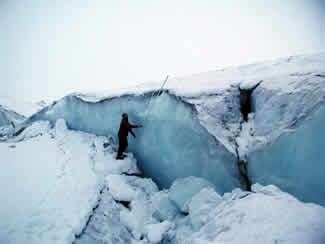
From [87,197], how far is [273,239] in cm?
267

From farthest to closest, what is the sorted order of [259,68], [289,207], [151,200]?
1. [259,68]
2. [151,200]
3. [289,207]

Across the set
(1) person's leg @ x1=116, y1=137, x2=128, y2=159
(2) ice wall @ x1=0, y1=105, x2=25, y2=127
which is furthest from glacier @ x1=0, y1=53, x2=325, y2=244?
(2) ice wall @ x1=0, y1=105, x2=25, y2=127

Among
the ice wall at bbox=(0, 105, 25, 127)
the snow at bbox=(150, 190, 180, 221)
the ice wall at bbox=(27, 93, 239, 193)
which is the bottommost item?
the ice wall at bbox=(0, 105, 25, 127)

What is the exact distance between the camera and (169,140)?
348 centimetres

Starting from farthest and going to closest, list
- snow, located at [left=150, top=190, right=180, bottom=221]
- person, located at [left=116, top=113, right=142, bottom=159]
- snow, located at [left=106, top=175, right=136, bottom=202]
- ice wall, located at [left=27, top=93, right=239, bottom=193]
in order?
1. person, located at [left=116, top=113, right=142, bottom=159]
2. snow, located at [left=106, top=175, right=136, bottom=202]
3. snow, located at [left=150, top=190, right=180, bottom=221]
4. ice wall, located at [left=27, top=93, right=239, bottom=193]

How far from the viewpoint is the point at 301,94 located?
7.43 feet

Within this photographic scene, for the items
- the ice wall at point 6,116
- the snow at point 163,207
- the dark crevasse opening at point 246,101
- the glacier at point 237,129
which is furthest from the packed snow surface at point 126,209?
the ice wall at point 6,116

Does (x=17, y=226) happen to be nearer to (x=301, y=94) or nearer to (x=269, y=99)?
(x=269, y=99)

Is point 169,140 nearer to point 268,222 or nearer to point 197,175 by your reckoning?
point 197,175

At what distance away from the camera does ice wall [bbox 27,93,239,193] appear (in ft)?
9.07

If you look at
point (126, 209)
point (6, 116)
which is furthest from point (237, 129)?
point (6, 116)

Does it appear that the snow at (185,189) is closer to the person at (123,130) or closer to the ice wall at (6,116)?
the person at (123,130)

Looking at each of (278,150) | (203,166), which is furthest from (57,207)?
(278,150)

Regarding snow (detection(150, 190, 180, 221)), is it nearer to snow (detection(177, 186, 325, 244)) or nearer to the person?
snow (detection(177, 186, 325, 244))
